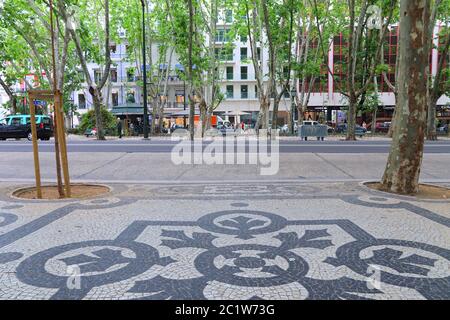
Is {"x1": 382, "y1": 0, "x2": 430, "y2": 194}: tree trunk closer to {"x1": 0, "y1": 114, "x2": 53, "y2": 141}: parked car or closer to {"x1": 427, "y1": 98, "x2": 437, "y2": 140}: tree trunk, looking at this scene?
{"x1": 427, "y1": 98, "x2": 437, "y2": 140}: tree trunk

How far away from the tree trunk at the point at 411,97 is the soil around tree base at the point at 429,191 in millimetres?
206

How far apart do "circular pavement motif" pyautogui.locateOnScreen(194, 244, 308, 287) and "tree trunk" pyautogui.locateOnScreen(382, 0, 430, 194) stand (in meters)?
4.30

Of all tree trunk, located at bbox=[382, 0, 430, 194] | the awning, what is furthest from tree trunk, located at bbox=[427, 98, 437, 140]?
the awning

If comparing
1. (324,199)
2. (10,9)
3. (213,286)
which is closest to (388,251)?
(213,286)

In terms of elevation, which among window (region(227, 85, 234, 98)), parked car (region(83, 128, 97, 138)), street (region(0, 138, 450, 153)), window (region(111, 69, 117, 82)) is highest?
window (region(111, 69, 117, 82))

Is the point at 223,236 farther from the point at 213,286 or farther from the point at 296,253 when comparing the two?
the point at 213,286

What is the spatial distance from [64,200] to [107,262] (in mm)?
3399

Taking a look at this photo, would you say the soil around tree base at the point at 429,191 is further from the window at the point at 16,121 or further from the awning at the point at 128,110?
the awning at the point at 128,110

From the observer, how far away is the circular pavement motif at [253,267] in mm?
3488

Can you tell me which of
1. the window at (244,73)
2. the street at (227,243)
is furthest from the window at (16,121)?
the window at (244,73)

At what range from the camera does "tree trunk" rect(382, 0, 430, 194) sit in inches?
282

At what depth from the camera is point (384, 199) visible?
6.88 m

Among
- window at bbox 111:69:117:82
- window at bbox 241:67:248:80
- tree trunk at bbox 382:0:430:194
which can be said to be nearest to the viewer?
tree trunk at bbox 382:0:430:194

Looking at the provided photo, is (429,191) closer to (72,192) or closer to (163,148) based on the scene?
(72,192)
